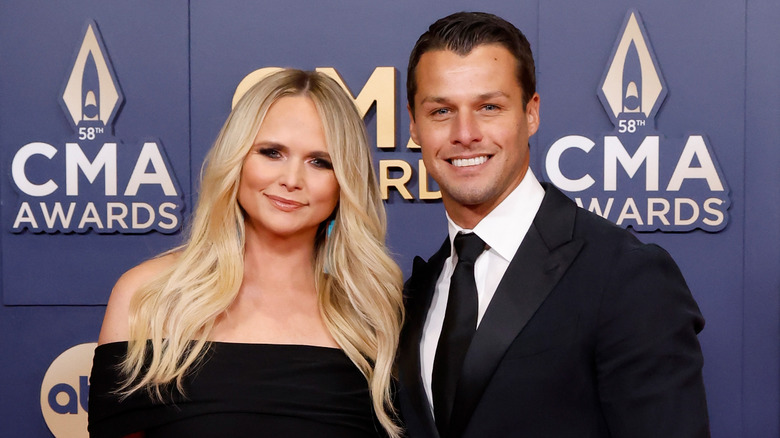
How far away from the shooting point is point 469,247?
1685 millimetres

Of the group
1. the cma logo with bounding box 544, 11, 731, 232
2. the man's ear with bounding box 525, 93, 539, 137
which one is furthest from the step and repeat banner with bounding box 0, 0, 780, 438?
the man's ear with bounding box 525, 93, 539, 137

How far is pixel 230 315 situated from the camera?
199 cm

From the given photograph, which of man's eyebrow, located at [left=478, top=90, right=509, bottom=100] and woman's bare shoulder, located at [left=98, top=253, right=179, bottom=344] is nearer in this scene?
man's eyebrow, located at [left=478, top=90, right=509, bottom=100]

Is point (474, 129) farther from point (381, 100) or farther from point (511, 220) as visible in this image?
point (381, 100)

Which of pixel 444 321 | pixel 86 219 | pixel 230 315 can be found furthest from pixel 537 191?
pixel 86 219

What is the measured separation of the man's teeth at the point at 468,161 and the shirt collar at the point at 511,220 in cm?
10

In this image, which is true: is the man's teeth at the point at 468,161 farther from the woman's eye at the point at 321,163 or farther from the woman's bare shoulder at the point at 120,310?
the woman's bare shoulder at the point at 120,310

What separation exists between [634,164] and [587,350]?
175 centimetres

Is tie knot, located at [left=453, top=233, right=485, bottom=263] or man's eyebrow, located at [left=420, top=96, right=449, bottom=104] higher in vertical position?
man's eyebrow, located at [left=420, top=96, right=449, bottom=104]

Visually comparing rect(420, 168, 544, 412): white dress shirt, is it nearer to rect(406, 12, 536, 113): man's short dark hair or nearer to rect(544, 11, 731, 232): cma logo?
rect(406, 12, 536, 113): man's short dark hair

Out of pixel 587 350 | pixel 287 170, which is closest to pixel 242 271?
pixel 287 170

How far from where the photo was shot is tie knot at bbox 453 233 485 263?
1.67m

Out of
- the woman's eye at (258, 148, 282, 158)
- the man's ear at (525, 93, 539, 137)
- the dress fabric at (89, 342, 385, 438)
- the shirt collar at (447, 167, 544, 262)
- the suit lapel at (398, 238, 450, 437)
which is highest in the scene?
the man's ear at (525, 93, 539, 137)

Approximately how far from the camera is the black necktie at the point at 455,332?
155 centimetres
